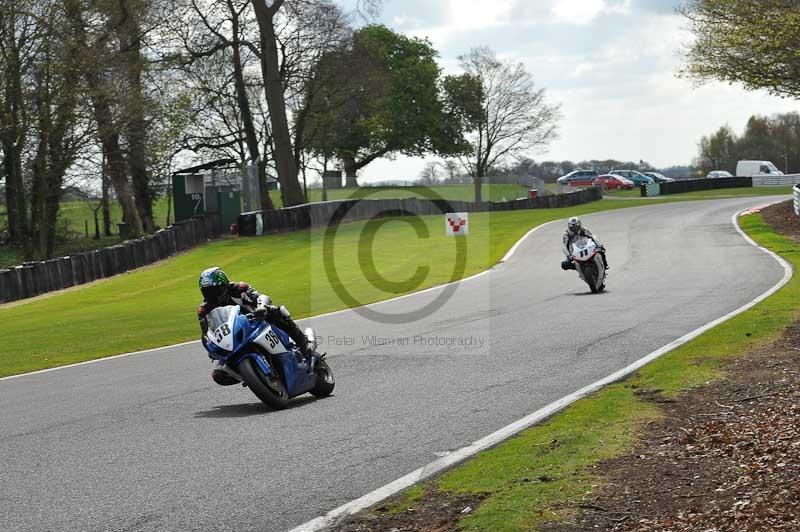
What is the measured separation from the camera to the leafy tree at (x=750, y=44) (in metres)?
38.5

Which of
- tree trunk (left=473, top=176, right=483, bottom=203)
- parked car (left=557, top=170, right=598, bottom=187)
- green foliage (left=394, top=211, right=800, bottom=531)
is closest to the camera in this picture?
green foliage (left=394, top=211, right=800, bottom=531)

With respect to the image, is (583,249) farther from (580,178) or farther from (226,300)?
(580,178)

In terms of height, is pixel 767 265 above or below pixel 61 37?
below

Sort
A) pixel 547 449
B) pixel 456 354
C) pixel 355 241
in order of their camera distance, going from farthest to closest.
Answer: pixel 355 241, pixel 456 354, pixel 547 449

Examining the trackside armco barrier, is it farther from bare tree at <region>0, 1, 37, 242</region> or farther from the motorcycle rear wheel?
the motorcycle rear wheel

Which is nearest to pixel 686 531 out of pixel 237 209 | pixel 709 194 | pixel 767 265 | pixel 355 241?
pixel 767 265

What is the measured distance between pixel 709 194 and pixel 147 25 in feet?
121

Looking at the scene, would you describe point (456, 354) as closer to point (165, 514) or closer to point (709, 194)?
point (165, 514)

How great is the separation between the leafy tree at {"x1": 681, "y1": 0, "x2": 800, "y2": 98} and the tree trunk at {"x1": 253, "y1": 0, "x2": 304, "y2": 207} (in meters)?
18.2

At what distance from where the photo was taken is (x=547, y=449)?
7.98 metres

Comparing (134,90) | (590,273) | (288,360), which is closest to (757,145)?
(134,90)

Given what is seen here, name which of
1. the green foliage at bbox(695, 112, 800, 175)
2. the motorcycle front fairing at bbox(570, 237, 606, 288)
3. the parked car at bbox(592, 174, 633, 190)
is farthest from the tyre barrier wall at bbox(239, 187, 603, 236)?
the green foliage at bbox(695, 112, 800, 175)

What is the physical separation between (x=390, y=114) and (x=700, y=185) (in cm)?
2474

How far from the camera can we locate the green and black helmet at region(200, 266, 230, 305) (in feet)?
34.0
